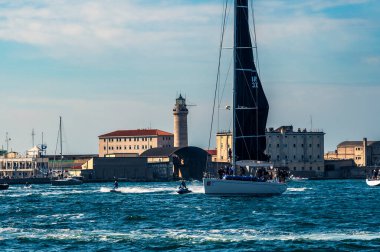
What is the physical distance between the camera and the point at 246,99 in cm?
7362

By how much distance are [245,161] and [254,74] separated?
268 inches

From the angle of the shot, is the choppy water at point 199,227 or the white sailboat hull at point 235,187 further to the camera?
the white sailboat hull at point 235,187

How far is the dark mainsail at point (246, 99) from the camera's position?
73188mm

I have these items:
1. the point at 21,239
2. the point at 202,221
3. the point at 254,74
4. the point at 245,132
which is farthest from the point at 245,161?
the point at 21,239

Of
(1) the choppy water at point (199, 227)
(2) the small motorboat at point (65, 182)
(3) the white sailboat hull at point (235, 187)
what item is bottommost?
(1) the choppy water at point (199, 227)

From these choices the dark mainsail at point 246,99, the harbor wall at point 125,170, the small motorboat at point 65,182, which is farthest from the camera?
the harbor wall at point 125,170

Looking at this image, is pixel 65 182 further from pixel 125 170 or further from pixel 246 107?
pixel 246 107

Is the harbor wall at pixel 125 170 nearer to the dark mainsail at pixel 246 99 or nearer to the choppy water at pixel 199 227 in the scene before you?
the dark mainsail at pixel 246 99

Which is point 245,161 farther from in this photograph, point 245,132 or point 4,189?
point 4,189

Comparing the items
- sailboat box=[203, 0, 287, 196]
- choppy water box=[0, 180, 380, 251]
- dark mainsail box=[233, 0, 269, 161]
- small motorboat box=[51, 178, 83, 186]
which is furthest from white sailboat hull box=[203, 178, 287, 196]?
small motorboat box=[51, 178, 83, 186]

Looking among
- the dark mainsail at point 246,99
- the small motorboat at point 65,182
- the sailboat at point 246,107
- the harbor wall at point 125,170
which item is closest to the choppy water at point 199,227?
the sailboat at point 246,107

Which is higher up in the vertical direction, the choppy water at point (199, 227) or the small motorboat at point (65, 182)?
the small motorboat at point (65, 182)

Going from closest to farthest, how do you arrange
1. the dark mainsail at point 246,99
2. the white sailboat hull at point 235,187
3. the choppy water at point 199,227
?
1. the choppy water at point 199,227
2. the white sailboat hull at point 235,187
3. the dark mainsail at point 246,99

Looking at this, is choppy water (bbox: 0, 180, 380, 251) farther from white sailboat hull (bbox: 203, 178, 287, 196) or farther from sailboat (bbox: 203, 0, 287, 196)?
sailboat (bbox: 203, 0, 287, 196)
